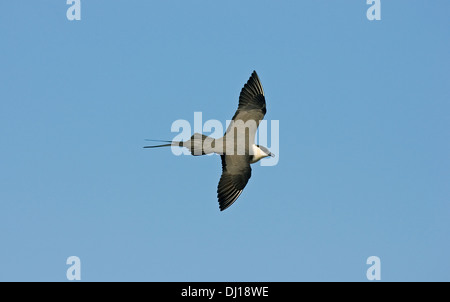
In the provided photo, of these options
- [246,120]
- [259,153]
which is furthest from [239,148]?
[246,120]

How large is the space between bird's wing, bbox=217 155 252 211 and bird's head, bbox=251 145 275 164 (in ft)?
0.97

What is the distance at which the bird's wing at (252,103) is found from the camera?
1571 centimetres

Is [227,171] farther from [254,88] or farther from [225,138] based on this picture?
[254,88]

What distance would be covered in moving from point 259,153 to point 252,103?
55.1 inches

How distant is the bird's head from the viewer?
15906 mm

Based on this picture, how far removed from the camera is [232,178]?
15781 millimetres

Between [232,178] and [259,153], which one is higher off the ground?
[259,153]

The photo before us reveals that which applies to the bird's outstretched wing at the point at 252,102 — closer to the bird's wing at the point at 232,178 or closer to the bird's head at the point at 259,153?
the bird's head at the point at 259,153

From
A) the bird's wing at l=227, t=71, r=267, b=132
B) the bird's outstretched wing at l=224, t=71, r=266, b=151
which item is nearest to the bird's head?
Result: the bird's outstretched wing at l=224, t=71, r=266, b=151

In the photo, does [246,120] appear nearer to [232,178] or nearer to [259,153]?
[259,153]

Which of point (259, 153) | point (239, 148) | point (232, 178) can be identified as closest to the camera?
point (239, 148)

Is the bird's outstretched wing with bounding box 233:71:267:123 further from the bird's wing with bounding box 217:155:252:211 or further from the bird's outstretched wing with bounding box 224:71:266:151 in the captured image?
the bird's wing with bounding box 217:155:252:211
